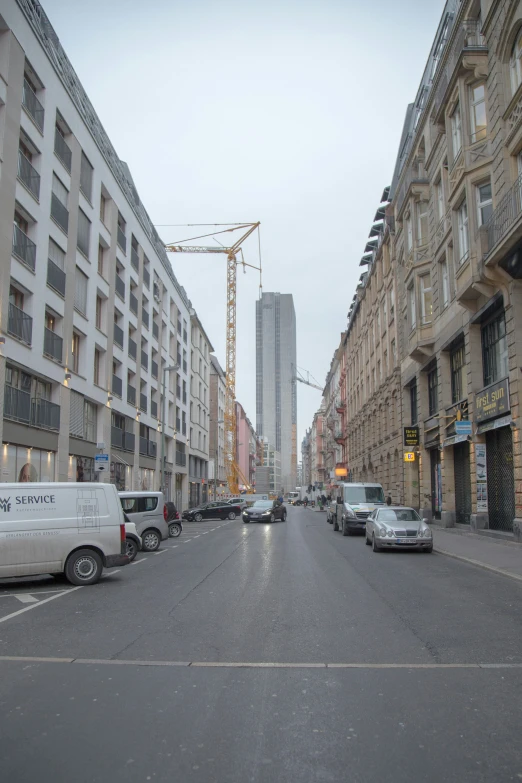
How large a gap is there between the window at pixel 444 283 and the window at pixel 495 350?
5.07 meters

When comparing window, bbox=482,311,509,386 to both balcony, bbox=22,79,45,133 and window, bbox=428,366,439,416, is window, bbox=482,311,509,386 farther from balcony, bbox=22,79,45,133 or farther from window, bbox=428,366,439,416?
balcony, bbox=22,79,45,133

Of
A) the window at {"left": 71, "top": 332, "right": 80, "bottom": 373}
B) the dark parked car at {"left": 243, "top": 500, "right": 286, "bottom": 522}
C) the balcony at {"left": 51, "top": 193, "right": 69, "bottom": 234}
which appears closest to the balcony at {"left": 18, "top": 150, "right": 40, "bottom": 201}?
the balcony at {"left": 51, "top": 193, "right": 69, "bottom": 234}

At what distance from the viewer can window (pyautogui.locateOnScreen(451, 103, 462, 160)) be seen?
81.9 ft

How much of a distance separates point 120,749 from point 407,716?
2.13 meters

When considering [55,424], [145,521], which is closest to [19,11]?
[55,424]

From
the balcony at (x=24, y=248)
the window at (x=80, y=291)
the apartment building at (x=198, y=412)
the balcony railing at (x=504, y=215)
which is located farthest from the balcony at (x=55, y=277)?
the apartment building at (x=198, y=412)

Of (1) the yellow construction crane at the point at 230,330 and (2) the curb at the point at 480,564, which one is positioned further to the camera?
(1) the yellow construction crane at the point at 230,330

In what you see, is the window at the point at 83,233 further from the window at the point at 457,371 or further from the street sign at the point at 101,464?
the window at the point at 457,371

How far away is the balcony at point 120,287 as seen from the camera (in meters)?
35.9

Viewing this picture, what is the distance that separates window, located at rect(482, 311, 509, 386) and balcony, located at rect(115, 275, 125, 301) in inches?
822

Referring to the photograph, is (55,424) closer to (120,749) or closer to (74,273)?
(74,273)

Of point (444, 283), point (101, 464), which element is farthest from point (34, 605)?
point (444, 283)

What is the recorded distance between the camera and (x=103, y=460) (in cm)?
2481

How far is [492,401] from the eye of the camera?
70.4 feet
